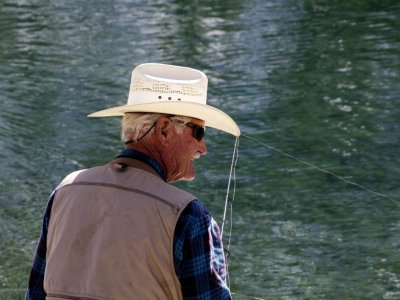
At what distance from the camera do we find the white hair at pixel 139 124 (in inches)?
114

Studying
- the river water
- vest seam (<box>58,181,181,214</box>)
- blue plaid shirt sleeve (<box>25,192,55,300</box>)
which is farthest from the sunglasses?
the river water

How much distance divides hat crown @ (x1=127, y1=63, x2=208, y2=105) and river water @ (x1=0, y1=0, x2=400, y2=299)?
3651 mm

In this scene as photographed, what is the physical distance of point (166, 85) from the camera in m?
3.04

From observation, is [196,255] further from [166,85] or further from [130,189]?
[166,85]

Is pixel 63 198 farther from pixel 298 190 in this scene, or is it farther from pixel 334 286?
pixel 298 190

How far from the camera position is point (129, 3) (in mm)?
19188

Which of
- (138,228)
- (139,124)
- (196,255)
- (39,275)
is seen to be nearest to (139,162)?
(139,124)

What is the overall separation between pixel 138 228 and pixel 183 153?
1.08ft

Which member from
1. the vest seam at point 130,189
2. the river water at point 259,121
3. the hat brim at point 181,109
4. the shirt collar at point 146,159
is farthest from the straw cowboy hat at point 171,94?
the river water at point 259,121

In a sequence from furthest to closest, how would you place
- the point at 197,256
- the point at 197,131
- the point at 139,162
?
the point at 197,131 < the point at 139,162 < the point at 197,256

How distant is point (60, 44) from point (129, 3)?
3960mm

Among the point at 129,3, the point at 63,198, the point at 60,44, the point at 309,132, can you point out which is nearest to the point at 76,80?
the point at 60,44

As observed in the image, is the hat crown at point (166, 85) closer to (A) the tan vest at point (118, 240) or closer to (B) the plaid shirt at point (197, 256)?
(A) the tan vest at point (118, 240)

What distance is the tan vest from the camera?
2.69 m
